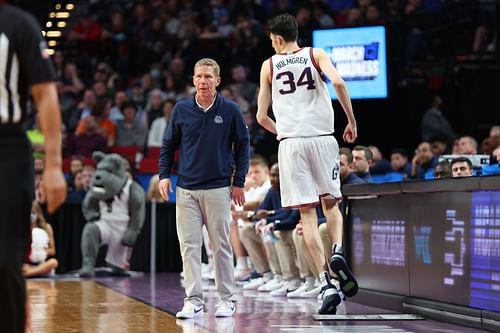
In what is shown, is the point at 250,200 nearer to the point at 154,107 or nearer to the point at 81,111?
the point at 154,107

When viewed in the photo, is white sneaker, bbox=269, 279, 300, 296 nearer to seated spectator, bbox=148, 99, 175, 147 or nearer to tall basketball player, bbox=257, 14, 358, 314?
tall basketball player, bbox=257, 14, 358, 314

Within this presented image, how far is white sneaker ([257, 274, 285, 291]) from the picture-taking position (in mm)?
11797

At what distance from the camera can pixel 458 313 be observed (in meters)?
8.01

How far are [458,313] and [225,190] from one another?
212 cm

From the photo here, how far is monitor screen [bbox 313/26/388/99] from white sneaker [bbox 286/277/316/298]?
5684 millimetres

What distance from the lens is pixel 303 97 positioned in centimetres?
853

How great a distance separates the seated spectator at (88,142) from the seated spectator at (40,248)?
9.71ft

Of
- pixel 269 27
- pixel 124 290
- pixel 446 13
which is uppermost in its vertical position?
pixel 446 13

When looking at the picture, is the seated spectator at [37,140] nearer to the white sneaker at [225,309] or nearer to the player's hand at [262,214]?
the player's hand at [262,214]

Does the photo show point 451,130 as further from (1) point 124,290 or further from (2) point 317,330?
(2) point 317,330

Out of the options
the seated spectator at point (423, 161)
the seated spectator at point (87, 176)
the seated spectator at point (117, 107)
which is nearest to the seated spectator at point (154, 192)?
the seated spectator at point (87, 176)

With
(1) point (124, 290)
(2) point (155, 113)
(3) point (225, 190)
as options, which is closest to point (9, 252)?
(3) point (225, 190)

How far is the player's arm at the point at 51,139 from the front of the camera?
14.7 feet

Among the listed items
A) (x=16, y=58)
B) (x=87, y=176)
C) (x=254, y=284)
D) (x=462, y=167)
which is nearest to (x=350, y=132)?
(x=462, y=167)
